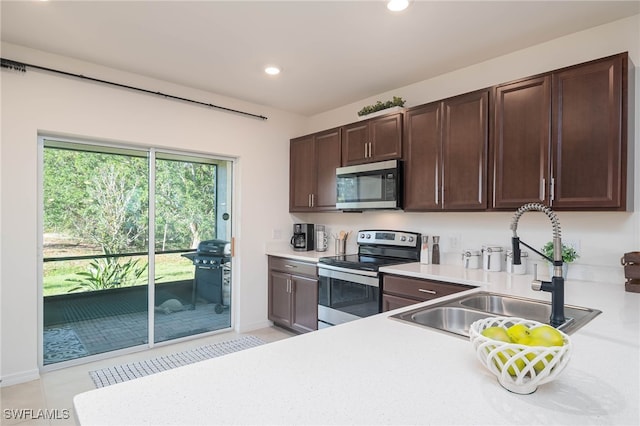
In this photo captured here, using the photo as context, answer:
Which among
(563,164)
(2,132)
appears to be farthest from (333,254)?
(2,132)

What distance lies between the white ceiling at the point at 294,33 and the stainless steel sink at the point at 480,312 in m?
1.72

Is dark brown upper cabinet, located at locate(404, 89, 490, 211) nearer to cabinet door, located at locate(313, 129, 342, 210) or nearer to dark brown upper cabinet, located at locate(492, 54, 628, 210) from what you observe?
dark brown upper cabinet, located at locate(492, 54, 628, 210)

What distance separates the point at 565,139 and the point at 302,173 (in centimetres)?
264

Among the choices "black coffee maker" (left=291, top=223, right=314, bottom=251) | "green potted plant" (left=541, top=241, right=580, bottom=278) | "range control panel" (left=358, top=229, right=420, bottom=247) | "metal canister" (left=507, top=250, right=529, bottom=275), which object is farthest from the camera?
"black coffee maker" (left=291, top=223, right=314, bottom=251)

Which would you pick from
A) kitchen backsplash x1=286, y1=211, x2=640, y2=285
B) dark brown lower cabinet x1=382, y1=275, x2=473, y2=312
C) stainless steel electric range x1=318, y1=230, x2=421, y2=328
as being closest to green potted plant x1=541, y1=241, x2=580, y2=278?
kitchen backsplash x1=286, y1=211, x2=640, y2=285

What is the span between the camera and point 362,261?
3379 mm

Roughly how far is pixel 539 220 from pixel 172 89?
3396 millimetres

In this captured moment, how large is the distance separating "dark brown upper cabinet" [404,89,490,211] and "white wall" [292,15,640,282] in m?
0.37

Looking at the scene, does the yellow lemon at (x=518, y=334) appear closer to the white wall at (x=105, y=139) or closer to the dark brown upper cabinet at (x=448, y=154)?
the dark brown upper cabinet at (x=448, y=154)

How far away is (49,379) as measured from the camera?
2764 mm

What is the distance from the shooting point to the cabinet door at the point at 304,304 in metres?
3.47

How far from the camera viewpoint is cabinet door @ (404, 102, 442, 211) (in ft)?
9.34

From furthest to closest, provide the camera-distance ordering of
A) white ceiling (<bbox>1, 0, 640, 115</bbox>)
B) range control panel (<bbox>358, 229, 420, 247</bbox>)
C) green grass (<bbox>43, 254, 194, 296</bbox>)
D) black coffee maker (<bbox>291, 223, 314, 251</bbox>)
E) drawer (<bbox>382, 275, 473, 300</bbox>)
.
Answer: black coffee maker (<bbox>291, 223, 314, 251</bbox>) → range control panel (<bbox>358, 229, 420, 247</bbox>) → green grass (<bbox>43, 254, 194, 296</bbox>) → drawer (<bbox>382, 275, 473, 300</bbox>) → white ceiling (<bbox>1, 0, 640, 115</bbox>)

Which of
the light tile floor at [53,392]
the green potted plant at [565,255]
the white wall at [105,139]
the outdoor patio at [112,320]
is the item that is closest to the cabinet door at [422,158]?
the green potted plant at [565,255]
